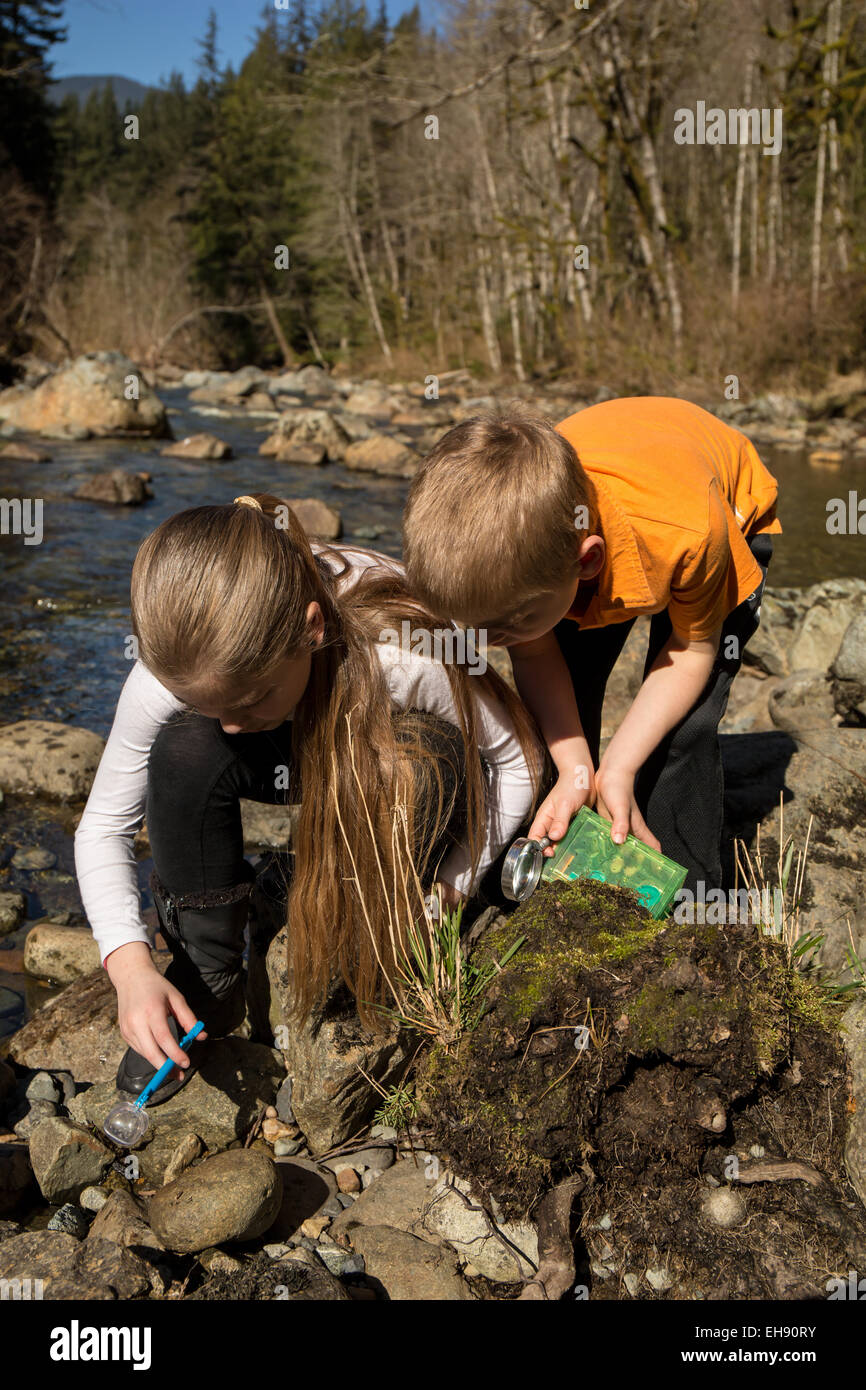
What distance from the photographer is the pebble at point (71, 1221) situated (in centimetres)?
218

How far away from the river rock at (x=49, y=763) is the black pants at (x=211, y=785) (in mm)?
2249

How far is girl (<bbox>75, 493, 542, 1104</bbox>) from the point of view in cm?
221

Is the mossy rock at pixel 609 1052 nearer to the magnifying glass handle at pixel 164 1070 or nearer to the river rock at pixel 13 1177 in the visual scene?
the magnifying glass handle at pixel 164 1070

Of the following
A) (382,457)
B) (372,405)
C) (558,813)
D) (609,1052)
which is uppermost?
(372,405)

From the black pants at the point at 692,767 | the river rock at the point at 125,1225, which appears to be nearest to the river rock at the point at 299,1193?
the river rock at the point at 125,1225

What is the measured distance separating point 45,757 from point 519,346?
784 inches

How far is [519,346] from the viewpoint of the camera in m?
22.4

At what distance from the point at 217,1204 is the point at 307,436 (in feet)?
41.0

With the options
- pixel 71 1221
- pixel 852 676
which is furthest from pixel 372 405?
pixel 71 1221

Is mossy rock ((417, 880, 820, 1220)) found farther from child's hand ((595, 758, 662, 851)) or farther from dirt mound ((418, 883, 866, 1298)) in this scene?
child's hand ((595, 758, 662, 851))

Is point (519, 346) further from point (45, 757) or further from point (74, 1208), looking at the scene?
point (74, 1208)

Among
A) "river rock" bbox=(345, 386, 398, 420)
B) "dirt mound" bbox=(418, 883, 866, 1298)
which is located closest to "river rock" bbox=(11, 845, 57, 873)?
"dirt mound" bbox=(418, 883, 866, 1298)

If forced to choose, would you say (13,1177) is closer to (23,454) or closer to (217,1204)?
(217,1204)

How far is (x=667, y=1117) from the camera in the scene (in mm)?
2006
